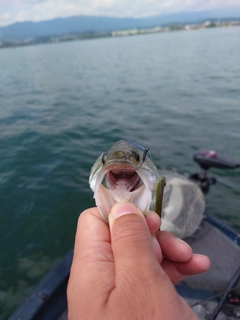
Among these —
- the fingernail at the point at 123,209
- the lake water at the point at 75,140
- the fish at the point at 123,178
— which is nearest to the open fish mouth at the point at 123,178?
the fish at the point at 123,178

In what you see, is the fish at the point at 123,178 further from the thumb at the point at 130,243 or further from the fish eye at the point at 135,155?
the thumb at the point at 130,243

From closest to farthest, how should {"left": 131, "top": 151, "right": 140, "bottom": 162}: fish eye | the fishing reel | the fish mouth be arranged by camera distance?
{"left": 131, "top": 151, "right": 140, "bottom": 162}: fish eye, the fish mouth, the fishing reel

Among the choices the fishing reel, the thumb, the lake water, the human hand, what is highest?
the thumb

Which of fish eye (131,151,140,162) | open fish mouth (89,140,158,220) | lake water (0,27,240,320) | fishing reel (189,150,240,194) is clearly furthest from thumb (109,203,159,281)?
fishing reel (189,150,240,194)

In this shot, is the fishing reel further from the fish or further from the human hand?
the human hand

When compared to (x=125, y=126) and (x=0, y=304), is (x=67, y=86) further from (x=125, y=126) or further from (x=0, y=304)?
(x=0, y=304)

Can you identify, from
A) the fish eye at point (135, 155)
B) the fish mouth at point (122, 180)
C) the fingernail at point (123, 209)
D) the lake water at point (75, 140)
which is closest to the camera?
the fingernail at point (123, 209)

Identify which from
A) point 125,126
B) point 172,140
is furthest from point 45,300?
point 125,126

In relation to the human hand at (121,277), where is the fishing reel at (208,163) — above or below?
below
